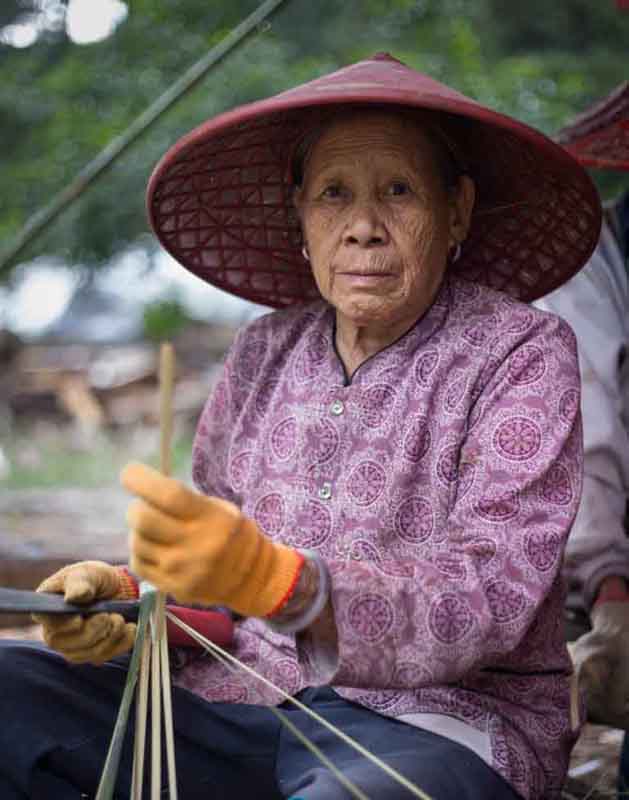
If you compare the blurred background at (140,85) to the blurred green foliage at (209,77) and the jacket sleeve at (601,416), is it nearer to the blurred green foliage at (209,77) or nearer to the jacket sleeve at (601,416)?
the blurred green foliage at (209,77)

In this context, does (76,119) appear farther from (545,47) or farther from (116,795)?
(116,795)

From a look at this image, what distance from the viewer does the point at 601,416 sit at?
2746 mm

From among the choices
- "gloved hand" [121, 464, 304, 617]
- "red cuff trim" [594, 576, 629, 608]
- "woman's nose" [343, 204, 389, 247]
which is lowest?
"red cuff trim" [594, 576, 629, 608]

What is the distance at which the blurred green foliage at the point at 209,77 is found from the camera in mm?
6027

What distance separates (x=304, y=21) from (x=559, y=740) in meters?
5.70

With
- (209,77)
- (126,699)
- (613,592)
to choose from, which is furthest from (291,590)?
(209,77)

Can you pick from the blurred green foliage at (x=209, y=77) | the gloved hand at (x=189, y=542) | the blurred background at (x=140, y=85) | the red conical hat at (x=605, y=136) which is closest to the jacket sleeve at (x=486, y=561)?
the gloved hand at (x=189, y=542)

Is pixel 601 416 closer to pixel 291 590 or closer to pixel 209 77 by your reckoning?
pixel 291 590

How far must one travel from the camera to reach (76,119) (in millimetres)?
6438

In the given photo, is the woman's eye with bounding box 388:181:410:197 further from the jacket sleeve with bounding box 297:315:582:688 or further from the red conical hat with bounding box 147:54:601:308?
the jacket sleeve with bounding box 297:315:582:688

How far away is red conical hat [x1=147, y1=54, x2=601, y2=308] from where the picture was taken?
2025 mm

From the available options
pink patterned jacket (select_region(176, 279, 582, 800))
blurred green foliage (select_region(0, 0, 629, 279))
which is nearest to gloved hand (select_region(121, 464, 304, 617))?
pink patterned jacket (select_region(176, 279, 582, 800))

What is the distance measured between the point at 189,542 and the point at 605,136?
1793 millimetres

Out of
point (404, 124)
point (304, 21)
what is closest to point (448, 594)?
point (404, 124)
